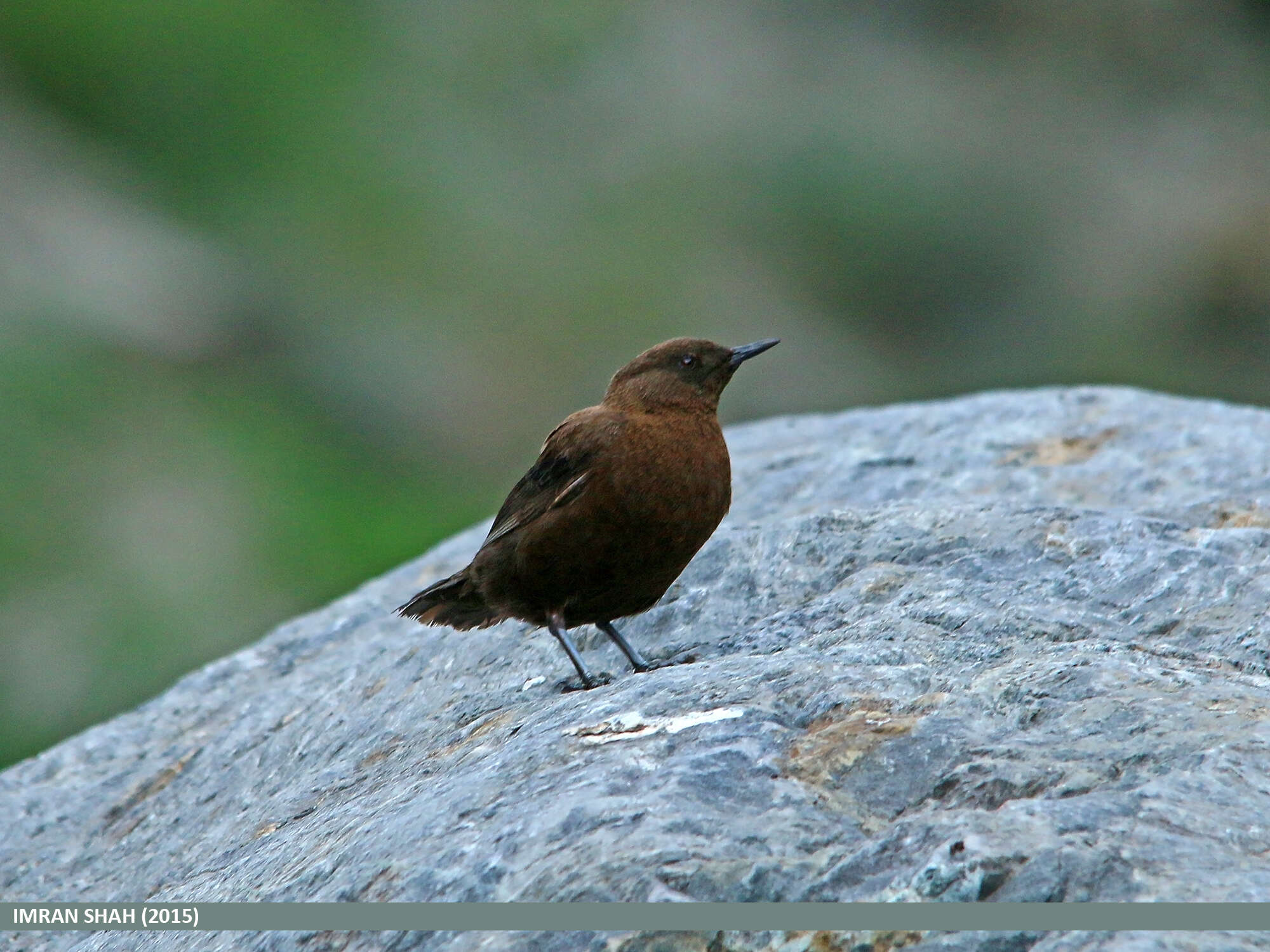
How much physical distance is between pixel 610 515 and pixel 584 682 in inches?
19.4

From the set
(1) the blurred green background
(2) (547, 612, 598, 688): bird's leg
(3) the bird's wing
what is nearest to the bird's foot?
(2) (547, 612, 598, 688): bird's leg

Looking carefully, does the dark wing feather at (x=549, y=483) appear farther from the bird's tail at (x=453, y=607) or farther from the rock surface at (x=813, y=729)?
the rock surface at (x=813, y=729)

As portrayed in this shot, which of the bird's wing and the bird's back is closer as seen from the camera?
the bird's back

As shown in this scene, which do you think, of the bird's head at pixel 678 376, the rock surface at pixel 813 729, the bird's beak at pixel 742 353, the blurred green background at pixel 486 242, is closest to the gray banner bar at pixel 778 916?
the rock surface at pixel 813 729

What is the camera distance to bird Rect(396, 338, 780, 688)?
167 inches

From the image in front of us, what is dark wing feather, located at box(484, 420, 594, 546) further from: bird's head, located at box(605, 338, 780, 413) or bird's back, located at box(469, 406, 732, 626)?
bird's head, located at box(605, 338, 780, 413)

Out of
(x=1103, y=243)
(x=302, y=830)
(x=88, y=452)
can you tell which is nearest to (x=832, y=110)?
(x=1103, y=243)

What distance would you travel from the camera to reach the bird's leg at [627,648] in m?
4.40

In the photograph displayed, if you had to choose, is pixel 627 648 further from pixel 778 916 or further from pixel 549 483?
pixel 778 916

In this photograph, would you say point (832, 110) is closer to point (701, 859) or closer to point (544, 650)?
point (544, 650)

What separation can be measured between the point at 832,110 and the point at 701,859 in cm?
1414

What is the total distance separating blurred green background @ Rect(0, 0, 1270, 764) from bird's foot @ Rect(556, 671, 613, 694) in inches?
227

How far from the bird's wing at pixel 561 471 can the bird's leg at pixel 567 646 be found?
0.32 metres

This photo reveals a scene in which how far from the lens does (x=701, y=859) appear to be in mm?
2746
